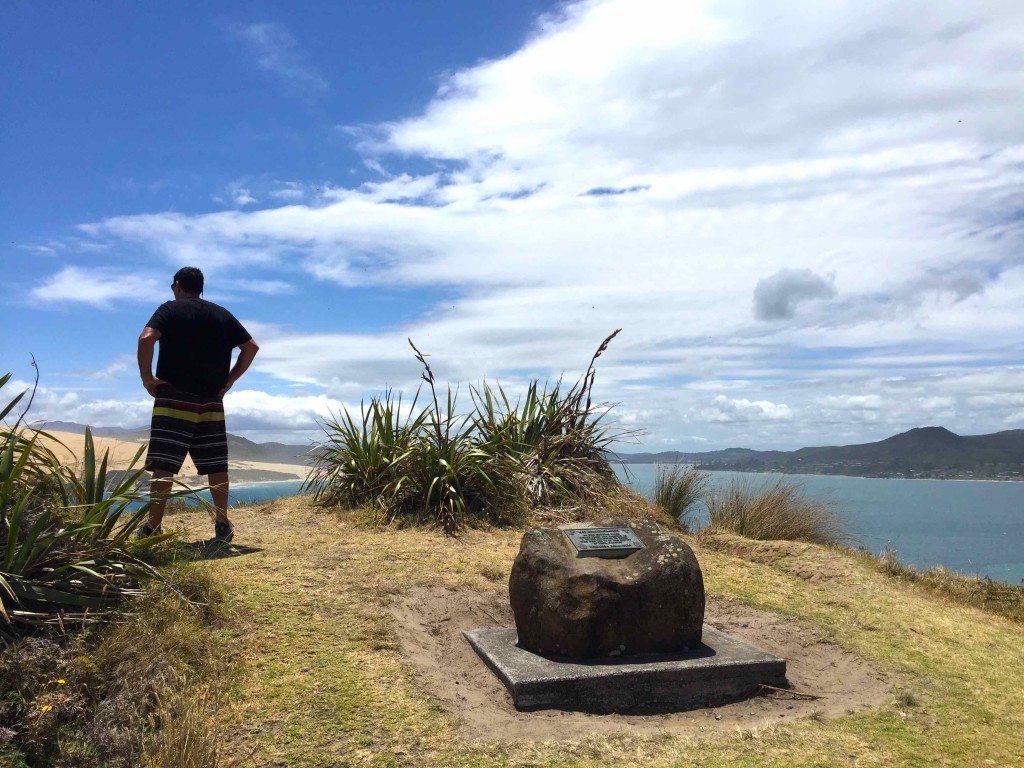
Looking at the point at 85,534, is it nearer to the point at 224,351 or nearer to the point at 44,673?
the point at 44,673

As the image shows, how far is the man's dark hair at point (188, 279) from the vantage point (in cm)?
618

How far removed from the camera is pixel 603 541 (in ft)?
17.0

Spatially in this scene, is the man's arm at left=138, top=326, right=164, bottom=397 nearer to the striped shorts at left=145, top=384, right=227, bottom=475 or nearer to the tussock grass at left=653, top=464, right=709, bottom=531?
the striped shorts at left=145, top=384, right=227, bottom=475

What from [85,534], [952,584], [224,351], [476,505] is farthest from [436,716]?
[952,584]

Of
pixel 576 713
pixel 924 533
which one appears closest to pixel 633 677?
pixel 576 713

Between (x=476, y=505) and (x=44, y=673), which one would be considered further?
(x=476, y=505)

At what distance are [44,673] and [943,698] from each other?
5.17 m

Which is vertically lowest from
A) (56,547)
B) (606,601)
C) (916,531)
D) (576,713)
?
(916,531)

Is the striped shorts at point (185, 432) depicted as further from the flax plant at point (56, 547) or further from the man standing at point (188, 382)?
the flax plant at point (56, 547)

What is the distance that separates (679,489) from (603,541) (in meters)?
5.52

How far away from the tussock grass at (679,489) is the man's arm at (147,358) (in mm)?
6700

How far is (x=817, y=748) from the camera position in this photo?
3.86 m

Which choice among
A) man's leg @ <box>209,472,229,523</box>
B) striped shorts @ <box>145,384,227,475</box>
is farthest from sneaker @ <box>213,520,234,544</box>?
striped shorts @ <box>145,384,227,475</box>

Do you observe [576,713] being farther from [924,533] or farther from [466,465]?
[924,533]
